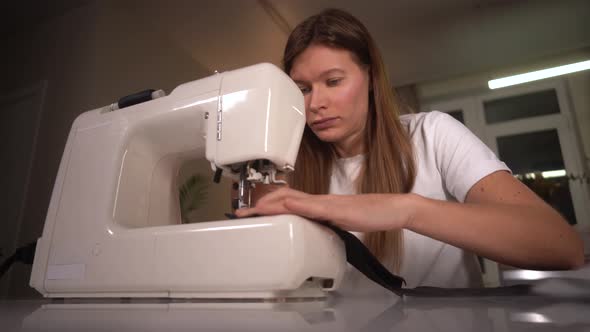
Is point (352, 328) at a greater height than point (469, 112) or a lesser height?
lesser

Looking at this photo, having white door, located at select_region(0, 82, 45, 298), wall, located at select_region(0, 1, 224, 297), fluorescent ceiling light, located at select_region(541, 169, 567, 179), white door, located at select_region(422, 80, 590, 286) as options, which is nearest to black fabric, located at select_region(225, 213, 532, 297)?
wall, located at select_region(0, 1, 224, 297)

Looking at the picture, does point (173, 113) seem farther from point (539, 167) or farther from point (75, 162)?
point (539, 167)

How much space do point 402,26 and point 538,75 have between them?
202 centimetres

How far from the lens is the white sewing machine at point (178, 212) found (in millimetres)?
542

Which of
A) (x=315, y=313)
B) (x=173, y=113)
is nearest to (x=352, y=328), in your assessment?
(x=315, y=313)

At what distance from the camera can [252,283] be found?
20.9 inches

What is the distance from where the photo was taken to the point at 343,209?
59cm

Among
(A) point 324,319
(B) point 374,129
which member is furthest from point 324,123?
(A) point 324,319

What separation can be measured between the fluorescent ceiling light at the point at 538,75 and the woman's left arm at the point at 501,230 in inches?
168

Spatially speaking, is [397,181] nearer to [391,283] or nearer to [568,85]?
[391,283]

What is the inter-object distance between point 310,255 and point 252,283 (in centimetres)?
10

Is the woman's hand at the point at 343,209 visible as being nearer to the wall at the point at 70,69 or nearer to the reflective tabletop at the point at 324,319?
the reflective tabletop at the point at 324,319

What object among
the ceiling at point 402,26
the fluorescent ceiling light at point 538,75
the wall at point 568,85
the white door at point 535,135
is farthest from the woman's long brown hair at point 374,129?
the wall at point 568,85

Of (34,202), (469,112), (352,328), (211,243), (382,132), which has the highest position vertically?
(469,112)
